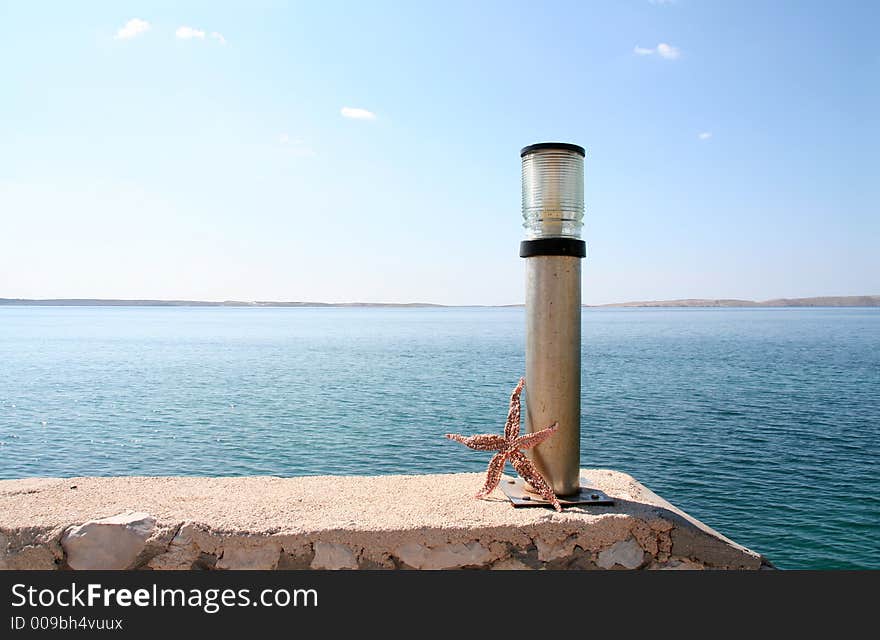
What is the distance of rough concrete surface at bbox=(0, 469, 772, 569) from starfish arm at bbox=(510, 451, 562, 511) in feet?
0.55

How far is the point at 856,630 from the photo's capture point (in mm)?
3576

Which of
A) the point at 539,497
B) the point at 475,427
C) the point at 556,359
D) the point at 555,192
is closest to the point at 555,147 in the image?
the point at 555,192

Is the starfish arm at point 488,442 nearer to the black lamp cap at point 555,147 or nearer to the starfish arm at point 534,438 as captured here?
the starfish arm at point 534,438

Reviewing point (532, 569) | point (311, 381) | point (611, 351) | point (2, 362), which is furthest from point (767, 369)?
point (2, 362)

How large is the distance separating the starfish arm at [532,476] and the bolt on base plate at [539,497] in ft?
0.15

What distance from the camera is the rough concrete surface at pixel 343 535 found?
13.9 ft

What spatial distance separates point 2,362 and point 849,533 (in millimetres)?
42441

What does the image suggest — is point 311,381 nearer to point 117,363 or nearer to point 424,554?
point 117,363

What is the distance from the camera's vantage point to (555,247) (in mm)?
5051

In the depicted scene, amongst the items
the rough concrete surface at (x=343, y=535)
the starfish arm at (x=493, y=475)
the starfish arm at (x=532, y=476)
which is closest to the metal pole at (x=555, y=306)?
the starfish arm at (x=532, y=476)

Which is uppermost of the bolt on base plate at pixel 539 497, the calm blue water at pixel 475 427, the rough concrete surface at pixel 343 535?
the bolt on base plate at pixel 539 497

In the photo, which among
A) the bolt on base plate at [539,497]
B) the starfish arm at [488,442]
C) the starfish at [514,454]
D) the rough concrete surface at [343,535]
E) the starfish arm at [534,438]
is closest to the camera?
the rough concrete surface at [343,535]

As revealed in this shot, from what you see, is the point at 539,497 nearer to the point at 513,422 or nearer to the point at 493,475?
the point at 493,475

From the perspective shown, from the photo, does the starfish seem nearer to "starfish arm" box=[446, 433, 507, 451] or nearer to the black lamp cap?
"starfish arm" box=[446, 433, 507, 451]
